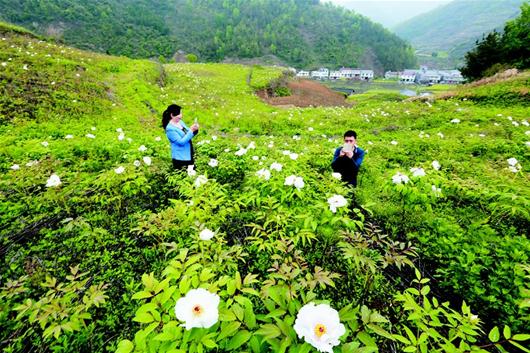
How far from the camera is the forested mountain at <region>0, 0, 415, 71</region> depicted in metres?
78.2

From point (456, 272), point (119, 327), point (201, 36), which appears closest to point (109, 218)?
point (119, 327)

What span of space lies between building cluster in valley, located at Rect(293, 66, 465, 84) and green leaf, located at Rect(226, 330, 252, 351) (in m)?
117

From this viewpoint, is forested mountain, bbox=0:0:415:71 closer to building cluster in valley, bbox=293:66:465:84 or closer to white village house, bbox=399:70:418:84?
building cluster in valley, bbox=293:66:465:84

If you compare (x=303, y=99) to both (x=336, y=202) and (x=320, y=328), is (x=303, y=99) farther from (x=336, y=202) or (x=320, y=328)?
(x=320, y=328)

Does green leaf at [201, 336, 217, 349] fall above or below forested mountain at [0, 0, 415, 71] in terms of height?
below

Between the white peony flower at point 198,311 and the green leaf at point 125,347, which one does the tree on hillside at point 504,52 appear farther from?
the green leaf at point 125,347

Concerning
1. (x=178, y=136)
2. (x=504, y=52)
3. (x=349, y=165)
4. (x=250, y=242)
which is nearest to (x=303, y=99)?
(x=504, y=52)

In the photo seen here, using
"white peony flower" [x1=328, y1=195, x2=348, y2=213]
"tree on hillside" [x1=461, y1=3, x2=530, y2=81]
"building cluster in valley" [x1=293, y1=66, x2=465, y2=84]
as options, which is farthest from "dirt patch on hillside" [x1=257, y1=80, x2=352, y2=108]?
"building cluster in valley" [x1=293, y1=66, x2=465, y2=84]

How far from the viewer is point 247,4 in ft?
473

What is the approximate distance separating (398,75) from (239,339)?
146m

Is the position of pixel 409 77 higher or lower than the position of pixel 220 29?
lower

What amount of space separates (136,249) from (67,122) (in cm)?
746

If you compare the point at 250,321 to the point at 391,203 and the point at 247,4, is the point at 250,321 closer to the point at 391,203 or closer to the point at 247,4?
the point at 391,203

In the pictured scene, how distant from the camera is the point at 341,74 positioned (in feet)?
395
